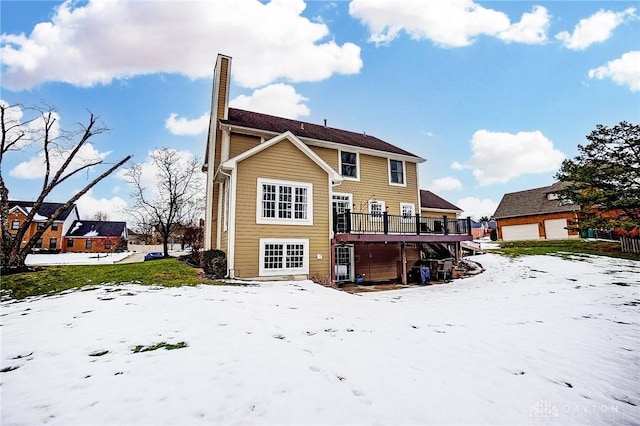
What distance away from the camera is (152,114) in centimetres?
1950

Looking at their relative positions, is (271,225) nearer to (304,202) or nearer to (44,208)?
(304,202)

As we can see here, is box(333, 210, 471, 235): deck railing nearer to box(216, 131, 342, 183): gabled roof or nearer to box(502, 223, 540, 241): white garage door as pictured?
box(216, 131, 342, 183): gabled roof

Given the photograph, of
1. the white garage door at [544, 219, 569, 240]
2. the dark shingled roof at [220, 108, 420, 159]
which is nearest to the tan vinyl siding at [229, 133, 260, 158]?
the dark shingled roof at [220, 108, 420, 159]

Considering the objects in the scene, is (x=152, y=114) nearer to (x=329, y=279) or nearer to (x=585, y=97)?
(x=329, y=279)

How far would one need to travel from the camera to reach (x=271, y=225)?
12711 mm

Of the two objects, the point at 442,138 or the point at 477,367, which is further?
the point at 442,138

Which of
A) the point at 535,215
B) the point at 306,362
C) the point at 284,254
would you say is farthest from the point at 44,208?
the point at 535,215

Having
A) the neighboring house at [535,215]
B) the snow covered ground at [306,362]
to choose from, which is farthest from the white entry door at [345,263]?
the neighboring house at [535,215]

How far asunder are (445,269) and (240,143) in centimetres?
1209

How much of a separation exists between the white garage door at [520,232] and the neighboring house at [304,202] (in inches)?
829

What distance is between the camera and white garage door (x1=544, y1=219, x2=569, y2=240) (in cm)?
2959

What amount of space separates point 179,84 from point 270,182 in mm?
10266

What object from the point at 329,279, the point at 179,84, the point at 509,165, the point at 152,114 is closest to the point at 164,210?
the point at 152,114

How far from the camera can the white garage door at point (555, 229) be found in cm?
2959
